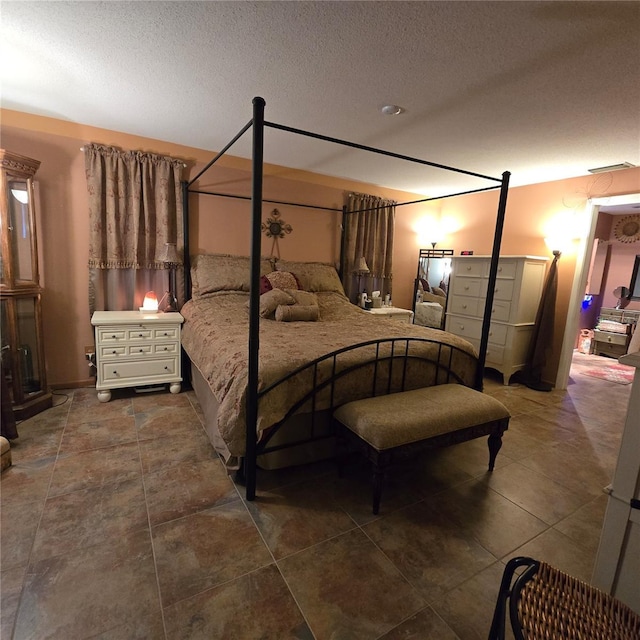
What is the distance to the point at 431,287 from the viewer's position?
4898mm

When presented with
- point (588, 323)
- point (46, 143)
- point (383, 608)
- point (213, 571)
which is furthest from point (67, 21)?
point (588, 323)

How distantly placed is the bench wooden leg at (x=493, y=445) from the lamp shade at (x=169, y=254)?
9.45 ft

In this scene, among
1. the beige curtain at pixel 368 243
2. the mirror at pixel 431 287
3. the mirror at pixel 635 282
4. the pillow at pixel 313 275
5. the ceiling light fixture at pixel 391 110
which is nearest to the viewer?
the ceiling light fixture at pixel 391 110

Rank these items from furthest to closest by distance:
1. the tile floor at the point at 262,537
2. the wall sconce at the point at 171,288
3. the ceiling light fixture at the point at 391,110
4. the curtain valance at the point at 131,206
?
the wall sconce at the point at 171,288
the curtain valance at the point at 131,206
the ceiling light fixture at the point at 391,110
the tile floor at the point at 262,537

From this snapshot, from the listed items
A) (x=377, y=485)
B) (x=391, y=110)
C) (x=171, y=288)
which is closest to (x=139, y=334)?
(x=171, y=288)

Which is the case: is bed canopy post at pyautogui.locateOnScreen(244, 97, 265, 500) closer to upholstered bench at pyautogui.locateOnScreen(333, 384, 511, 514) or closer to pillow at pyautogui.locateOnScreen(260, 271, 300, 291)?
upholstered bench at pyautogui.locateOnScreen(333, 384, 511, 514)

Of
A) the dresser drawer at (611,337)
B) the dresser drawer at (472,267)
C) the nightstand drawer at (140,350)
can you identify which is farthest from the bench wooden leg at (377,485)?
the dresser drawer at (611,337)

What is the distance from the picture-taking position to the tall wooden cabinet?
243 cm

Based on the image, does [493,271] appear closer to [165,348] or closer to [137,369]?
[165,348]

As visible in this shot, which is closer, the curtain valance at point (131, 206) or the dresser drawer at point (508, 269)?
the curtain valance at point (131, 206)

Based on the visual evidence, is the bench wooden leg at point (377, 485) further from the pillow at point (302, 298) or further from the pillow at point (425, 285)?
the pillow at point (425, 285)

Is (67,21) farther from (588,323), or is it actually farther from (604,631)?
(588,323)

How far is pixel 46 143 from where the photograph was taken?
9.32ft

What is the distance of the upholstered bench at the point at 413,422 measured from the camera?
175cm
